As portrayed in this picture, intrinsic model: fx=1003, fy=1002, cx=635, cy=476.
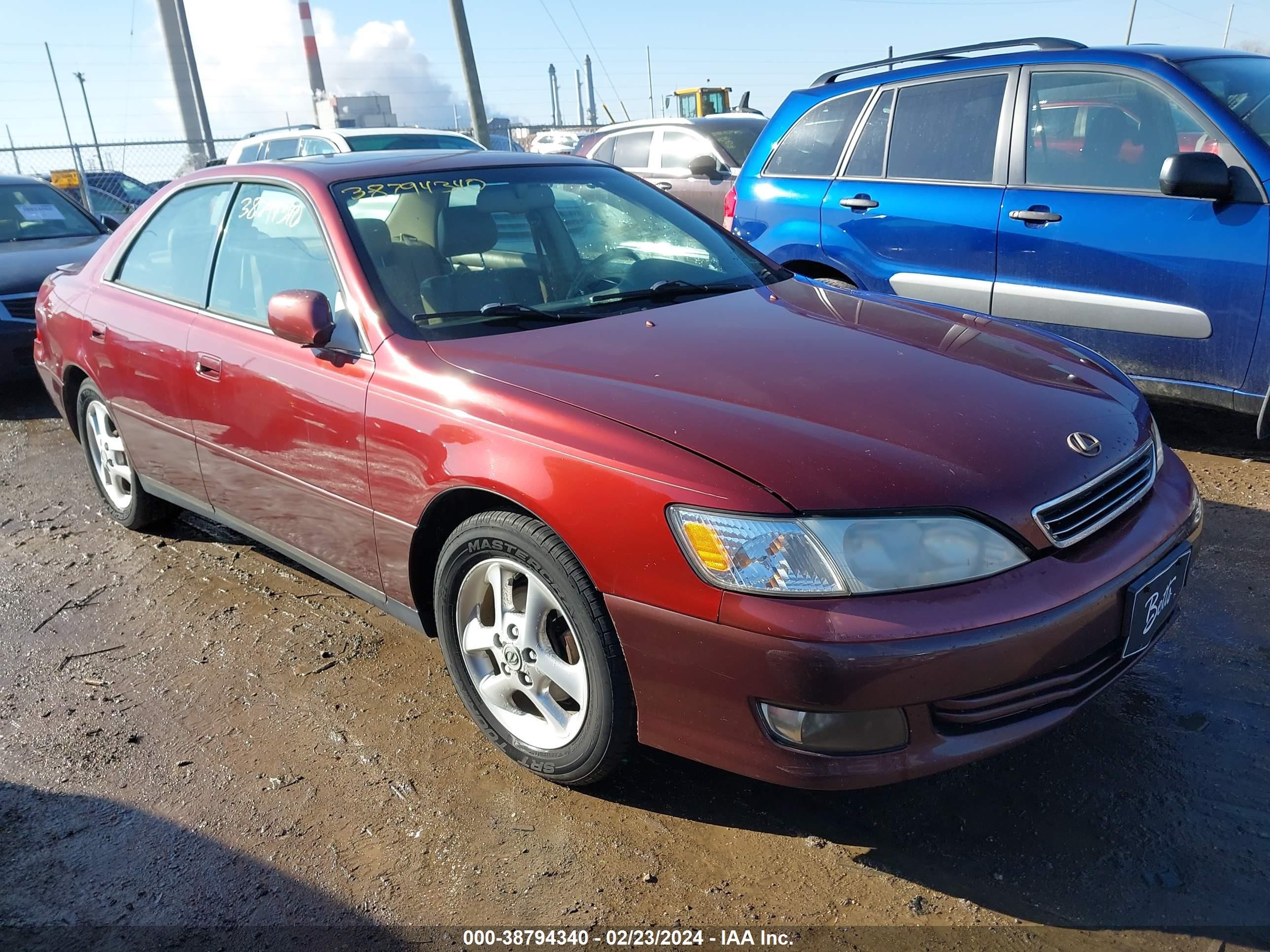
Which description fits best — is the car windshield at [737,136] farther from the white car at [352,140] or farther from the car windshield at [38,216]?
the car windshield at [38,216]

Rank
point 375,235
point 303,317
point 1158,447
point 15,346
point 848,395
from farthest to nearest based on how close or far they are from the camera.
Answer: point 15,346
point 375,235
point 303,317
point 1158,447
point 848,395

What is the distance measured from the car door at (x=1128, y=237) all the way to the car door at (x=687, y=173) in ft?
11.7

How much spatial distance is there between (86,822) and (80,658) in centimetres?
105

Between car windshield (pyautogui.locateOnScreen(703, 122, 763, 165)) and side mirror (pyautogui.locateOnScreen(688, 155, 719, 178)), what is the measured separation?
4.63ft

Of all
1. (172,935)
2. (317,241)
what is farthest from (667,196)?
(172,935)

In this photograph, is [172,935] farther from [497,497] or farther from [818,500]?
[818,500]

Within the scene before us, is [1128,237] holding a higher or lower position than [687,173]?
higher

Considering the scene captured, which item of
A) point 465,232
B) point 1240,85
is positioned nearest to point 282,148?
point 465,232

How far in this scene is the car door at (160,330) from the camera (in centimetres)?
361

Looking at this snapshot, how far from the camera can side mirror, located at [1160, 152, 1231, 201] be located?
4012 mm

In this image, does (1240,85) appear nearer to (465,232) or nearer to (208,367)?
(465,232)

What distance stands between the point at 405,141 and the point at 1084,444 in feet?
29.6

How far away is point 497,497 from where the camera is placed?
249 centimetres

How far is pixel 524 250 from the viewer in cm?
323
